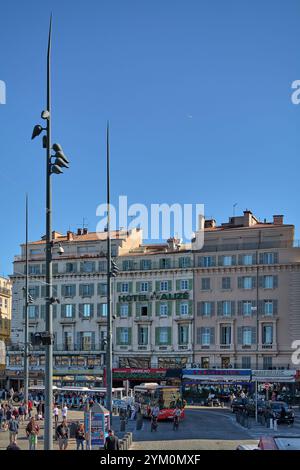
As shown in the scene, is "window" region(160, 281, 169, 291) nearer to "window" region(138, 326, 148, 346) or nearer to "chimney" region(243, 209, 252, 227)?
"window" region(138, 326, 148, 346)

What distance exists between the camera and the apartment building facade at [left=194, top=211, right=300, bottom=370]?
244 feet

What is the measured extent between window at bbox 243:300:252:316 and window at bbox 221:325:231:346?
2.10 m

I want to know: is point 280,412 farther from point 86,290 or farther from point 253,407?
point 86,290

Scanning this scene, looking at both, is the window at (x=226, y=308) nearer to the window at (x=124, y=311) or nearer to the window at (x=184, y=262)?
the window at (x=184, y=262)

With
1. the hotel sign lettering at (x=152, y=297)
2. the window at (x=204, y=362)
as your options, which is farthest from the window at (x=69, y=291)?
the window at (x=204, y=362)

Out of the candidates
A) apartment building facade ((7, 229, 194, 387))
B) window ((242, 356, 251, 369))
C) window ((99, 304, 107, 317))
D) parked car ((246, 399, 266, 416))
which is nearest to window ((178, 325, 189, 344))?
apartment building facade ((7, 229, 194, 387))

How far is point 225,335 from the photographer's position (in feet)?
252

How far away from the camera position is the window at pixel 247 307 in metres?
76.1

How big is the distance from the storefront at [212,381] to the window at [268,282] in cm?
983

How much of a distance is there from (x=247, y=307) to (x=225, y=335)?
3.32m

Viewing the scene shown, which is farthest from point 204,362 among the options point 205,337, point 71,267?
point 71,267

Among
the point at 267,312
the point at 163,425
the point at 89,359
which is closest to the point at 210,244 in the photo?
the point at 267,312

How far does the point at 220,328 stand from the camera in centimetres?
7694
